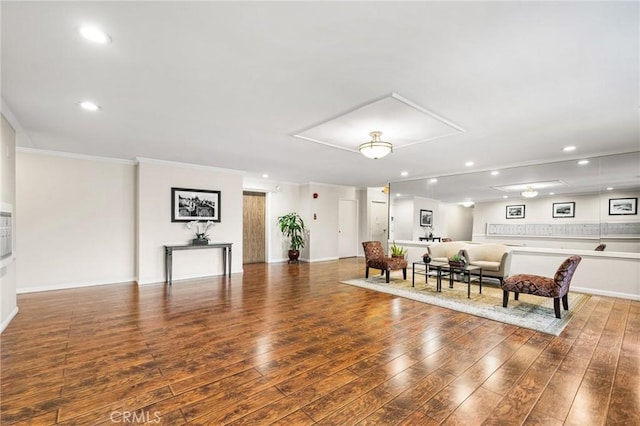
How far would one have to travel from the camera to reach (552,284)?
3.83 meters

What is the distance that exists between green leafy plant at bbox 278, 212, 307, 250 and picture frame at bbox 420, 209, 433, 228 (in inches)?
134

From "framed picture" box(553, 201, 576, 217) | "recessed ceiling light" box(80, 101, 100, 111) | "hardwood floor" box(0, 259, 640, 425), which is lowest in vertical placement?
"hardwood floor" box(0, 259, 640, 425)

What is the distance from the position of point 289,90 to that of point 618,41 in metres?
2.41

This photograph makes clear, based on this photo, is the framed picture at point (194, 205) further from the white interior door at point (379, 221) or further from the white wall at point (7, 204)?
the white interior door at point (379, 221)

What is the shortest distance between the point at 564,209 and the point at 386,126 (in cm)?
463

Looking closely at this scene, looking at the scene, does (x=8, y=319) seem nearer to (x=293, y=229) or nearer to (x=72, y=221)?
(x=72, y=221)

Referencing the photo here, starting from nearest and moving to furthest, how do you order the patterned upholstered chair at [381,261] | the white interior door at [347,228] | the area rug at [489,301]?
the area rug at [489,301]
the patterned upholstered chair at [381,261]
the white interior door at [347,228]

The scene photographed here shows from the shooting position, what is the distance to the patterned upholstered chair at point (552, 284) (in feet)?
12.4

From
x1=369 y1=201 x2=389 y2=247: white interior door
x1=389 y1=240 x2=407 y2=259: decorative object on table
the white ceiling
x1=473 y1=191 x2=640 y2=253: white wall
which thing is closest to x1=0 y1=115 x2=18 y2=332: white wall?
the white ceiling

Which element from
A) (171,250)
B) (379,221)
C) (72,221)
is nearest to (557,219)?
(379,221)

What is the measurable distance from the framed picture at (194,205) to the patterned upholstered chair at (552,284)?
568 centimetres

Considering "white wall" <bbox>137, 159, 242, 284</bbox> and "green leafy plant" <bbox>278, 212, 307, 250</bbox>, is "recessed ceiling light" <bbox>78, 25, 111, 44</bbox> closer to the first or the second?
"white wall" <bbox>137, 159, 242, 284</bbox>

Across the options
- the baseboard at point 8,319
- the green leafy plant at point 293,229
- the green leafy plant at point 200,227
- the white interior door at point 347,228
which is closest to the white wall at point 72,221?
the green leafy plant at point 200,227

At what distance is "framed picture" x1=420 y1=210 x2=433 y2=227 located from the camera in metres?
7.83
